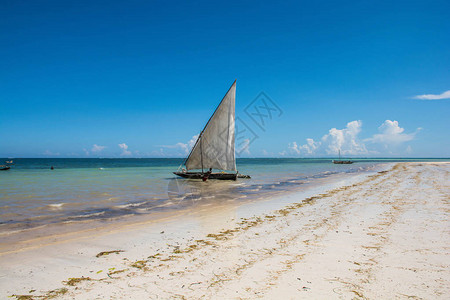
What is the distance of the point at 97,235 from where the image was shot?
31.9 ft

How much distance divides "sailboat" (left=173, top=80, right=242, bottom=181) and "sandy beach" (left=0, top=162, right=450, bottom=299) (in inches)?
956

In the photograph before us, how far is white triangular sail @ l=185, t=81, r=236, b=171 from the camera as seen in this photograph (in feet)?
112

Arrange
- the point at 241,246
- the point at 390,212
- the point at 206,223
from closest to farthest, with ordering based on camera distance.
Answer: the point at 241,246, the point at 206,223, the point at 390,212

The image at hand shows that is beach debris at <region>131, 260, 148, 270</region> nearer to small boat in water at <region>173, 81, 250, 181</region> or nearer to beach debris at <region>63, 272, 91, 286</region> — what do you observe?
beach debris at <region>63, 272, 91, 286</region>

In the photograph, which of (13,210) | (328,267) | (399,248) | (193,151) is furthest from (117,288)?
(193,151)

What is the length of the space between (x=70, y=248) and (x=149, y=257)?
301 centimetres

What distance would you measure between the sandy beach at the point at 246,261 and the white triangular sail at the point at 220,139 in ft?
79.6

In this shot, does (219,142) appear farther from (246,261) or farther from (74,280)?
(74,280)

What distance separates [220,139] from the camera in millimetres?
34969

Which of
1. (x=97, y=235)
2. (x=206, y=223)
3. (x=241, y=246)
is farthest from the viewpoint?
(x=206, y=223)

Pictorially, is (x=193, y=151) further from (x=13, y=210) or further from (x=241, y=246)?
(x=241, y=246)

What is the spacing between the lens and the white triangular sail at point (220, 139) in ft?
112

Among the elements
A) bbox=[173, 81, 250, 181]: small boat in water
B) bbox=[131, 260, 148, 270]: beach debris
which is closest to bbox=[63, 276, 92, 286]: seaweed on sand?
bbox=[131, 260, 148, 270]: beach debris

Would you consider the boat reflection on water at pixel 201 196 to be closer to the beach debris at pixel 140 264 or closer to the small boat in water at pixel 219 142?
Answer: the small boat in water at pixel 219 142
